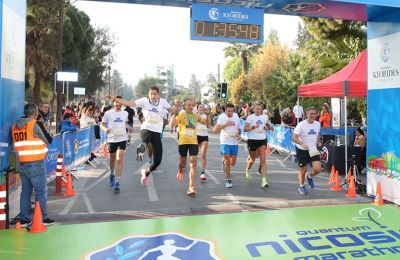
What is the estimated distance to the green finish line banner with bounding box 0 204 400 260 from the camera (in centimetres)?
497

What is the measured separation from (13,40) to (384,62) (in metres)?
7.05

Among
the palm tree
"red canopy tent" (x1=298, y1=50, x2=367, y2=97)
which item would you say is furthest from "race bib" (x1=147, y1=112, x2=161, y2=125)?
the palm tree

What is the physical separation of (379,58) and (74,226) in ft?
22.4

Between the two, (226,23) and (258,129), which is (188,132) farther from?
(226,23)

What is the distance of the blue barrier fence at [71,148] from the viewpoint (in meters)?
9.34

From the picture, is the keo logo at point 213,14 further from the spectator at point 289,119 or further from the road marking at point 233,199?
the spectator at point 289,119

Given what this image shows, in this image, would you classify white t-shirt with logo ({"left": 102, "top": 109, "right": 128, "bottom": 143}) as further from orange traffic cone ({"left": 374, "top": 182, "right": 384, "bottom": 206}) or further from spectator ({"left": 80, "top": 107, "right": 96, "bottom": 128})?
orange traffic cone ({"left": 374, "top": 182, "right": 384, "bottom": 206})

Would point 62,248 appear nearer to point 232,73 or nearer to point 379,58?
point 379,58

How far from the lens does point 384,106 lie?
8023 millimetres

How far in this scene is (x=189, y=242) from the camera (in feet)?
17.6

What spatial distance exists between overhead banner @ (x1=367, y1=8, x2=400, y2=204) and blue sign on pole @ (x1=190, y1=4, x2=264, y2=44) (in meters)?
2.56

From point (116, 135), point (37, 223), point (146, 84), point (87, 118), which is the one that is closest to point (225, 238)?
point (37, 223)

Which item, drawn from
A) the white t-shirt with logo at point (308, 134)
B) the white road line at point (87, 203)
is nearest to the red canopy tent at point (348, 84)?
the white t-shirt with logo at point (308, 134)

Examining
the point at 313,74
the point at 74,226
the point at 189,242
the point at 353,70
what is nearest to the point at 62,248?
the point at 74,226
